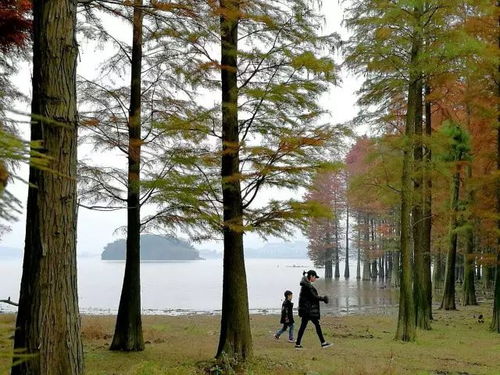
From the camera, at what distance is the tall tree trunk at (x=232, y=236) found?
894 cm

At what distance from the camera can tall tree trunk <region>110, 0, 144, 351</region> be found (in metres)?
10.3

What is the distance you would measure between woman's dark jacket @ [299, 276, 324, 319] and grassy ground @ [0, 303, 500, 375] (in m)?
0.78

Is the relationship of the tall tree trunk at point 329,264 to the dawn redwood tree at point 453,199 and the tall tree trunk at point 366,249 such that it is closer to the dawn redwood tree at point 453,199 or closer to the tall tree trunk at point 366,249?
the tall tree trunk at point 366,249

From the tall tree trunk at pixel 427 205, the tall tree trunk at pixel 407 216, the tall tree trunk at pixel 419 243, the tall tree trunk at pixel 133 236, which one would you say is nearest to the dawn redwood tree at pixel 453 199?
the tall tree trunk at pixel 427 205

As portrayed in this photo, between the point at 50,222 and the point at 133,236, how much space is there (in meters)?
6.58

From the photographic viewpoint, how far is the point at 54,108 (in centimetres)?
439

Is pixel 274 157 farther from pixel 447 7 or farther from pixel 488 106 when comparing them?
pixel 488 106

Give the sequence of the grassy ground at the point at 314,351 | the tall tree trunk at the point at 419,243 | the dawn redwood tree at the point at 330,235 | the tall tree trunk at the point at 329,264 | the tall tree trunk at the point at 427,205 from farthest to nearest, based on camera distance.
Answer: the tall tree trunk at the point at 329,264 < the dawn redwood tree at the point at 330,235 < the tall tree trunk at the point at 427,205 < the tall tree trunk at the point at 419,243 < the grassy ground at the point at 314,351

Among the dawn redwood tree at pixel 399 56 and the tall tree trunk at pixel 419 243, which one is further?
the tall tree trunk at pixel 419 243

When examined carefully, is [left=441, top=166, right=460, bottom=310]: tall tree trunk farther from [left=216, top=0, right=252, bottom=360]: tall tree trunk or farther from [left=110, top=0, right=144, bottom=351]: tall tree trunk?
[left=110, top=0, right=144, bottom=351]: tall tree trunk

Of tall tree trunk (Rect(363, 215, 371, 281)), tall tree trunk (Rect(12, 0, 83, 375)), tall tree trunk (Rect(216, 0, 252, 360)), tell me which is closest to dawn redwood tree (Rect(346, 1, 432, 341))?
tall tree trunk (Rect(216, 0, 252, 360))

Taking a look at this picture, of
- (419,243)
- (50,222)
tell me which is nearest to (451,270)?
(419,243)

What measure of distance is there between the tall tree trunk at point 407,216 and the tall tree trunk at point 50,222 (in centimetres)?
1069

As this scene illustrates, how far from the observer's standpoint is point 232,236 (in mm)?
9281
